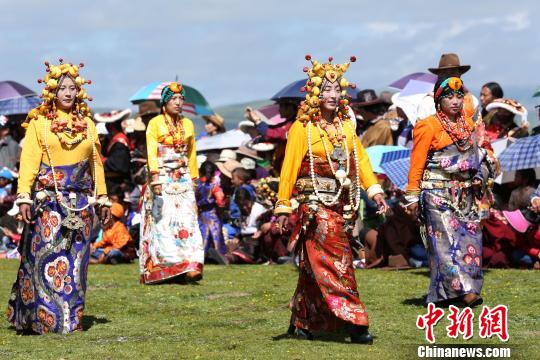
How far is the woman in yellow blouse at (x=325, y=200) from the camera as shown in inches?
374

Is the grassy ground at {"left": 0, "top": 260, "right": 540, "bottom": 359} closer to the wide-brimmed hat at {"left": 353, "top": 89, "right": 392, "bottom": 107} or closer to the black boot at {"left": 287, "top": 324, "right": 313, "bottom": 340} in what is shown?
the black boot at {"left": 287, "top": 324, "right": 313, "bottom": 340}

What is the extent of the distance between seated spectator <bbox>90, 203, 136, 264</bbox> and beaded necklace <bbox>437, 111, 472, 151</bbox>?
24.7 ft

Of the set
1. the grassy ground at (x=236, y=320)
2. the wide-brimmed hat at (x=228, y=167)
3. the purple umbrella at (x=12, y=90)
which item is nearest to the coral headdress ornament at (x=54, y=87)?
the grassy ground at (x=236, y=320)

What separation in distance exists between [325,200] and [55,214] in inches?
98.2

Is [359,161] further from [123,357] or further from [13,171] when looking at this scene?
[13,171]

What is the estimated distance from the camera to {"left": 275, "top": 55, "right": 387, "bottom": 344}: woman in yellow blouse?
9.50 metres

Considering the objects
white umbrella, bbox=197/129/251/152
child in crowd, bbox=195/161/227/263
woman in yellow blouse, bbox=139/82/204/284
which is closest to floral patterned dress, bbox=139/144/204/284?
woman in yellow blouse, bbox=139/82/204/284

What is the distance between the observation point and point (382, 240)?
51.3 ft

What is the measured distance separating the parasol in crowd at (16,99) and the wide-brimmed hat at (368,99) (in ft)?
20.1

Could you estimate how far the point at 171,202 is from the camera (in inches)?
583

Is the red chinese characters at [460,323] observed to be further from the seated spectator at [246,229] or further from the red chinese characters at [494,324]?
the seated spectator at [246,229]

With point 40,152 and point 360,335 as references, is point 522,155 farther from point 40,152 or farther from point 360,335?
point 40,152

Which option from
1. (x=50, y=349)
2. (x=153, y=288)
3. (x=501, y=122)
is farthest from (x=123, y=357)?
(x=501, y=122)

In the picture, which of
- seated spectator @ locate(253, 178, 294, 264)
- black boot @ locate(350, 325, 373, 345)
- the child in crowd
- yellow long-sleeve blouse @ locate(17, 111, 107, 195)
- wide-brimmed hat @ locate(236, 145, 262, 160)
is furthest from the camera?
wide-brimmed hat @ locate(236, 145, 262, 160)
